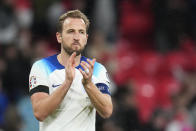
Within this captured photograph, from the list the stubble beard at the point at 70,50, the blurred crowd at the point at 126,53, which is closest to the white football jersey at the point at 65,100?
the stubble beard at the point at 70,50

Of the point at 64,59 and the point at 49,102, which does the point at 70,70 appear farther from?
the point at 64,59

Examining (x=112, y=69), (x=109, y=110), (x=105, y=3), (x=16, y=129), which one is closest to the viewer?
(x=109, y=110)

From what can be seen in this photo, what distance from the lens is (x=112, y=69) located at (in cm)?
1087

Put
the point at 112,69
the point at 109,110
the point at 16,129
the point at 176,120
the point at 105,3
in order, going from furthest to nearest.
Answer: the point at 105,3
the point at 112,69
the point at 176,120
the point at 16,129
the point at 109,110

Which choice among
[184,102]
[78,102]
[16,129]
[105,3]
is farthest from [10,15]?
[78,102]

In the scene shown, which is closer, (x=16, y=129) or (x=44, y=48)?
(x=16, y=129)

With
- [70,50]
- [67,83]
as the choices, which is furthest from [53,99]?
[70,50]

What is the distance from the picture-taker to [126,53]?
11891 millimetres

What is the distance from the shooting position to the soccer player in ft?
16.7

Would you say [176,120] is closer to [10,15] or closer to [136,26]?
[136,26]

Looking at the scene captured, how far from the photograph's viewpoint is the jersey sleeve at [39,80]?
206 inches

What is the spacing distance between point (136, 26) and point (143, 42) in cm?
39

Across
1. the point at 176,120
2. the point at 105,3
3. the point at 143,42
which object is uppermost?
the point at 105,3

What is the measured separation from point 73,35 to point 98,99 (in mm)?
620
